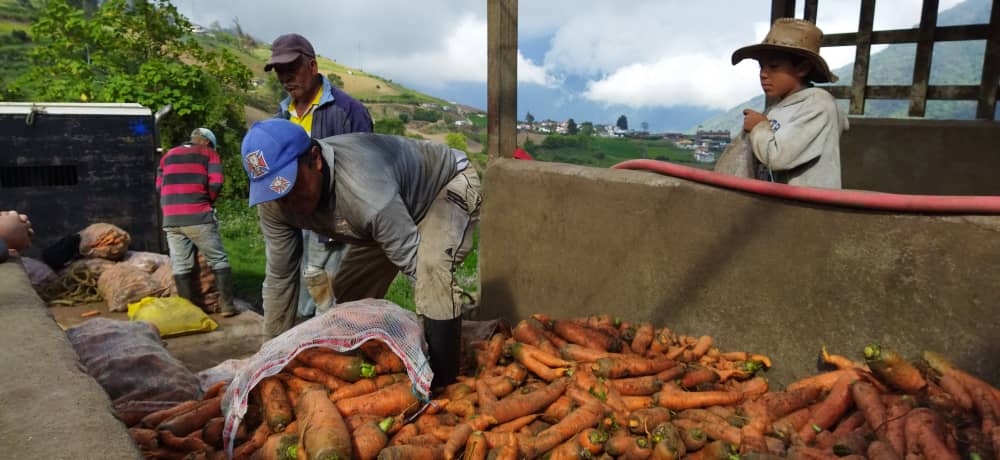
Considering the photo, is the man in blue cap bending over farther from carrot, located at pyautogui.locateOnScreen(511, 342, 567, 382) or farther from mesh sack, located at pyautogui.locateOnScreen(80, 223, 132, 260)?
mesh sack, located at pyautogui.locateOnScreen(80, 223, 132, 260)

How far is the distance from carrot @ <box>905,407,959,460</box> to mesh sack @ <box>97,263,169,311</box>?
6295mm

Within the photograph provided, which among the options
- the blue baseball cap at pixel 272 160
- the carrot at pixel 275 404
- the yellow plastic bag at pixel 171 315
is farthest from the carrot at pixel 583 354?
the yellow plastic bag at pixel 171 315

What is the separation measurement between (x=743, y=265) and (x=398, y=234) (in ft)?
5.27

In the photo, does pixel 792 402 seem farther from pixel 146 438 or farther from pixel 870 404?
pixel 146 438

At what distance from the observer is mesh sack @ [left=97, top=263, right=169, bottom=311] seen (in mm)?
6273

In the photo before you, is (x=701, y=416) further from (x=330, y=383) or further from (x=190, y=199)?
(x=190, y=199)

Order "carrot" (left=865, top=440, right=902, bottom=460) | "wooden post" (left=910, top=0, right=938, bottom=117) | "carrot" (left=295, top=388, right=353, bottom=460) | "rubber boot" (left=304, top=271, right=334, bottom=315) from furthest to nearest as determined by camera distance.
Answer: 1. "wooden post" (left=910, top=0, right=938, bottom=117)
2. "rubber boot" (left=304, top=271, right=334, bottom=315)
3. "carrot" (left=865, top=440, right=902, bottom=460)
4. "carrot" (left=295, top=388, right=353, bottom=460)

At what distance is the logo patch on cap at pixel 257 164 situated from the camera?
259 centimetres

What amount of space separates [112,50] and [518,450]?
13325 mm

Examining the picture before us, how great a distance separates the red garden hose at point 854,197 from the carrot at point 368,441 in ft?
6.29

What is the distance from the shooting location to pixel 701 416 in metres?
2.83

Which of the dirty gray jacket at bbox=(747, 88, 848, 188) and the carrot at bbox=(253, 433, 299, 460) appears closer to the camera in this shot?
the carrot at bbox=(253, 433, 299, 460)

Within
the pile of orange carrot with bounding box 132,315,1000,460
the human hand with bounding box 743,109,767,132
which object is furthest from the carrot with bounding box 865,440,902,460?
the human hand with bounding box 743,109,767,132

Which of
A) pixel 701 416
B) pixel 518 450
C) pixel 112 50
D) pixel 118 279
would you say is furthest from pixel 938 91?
pixel 112 50
